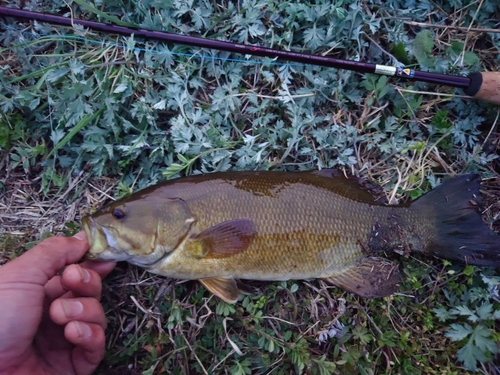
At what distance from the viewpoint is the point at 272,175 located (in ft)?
9.78

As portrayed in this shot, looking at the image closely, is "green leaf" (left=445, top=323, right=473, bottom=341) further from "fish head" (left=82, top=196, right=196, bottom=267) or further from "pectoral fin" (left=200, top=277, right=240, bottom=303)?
"fish head" (left=82, top=196, right=196, bottom=267)

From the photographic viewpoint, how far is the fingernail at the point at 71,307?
244cm

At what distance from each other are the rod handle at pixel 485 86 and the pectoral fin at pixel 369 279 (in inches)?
59.8

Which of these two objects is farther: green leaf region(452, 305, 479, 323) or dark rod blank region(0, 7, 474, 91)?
dark rod blank region(0, 7, 474, 91)

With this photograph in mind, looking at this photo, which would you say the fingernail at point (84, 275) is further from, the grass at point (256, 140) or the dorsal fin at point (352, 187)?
Answer: the dorsal fin at point (352, 187)

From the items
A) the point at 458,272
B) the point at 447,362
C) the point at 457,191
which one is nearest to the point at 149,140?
the point at 457,191

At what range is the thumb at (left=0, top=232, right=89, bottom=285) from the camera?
7.82ft

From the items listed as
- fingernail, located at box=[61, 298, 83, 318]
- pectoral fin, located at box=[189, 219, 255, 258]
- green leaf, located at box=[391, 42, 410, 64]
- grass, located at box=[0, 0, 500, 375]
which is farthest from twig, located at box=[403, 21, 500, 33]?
fingernail, located at box=[61, 298, 83, 318]

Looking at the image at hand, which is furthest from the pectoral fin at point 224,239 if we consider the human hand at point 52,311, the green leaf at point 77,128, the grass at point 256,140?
the green leaf at point 77,128

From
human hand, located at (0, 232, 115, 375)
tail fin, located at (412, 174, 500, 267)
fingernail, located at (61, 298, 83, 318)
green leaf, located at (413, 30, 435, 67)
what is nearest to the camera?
human hand, located at (0, 232, 115, 375)

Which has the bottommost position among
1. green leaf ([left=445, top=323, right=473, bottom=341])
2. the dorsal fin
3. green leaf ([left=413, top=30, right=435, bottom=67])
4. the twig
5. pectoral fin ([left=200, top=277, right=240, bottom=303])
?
green leaf ([left=445, top=323, right=473, bottom=341])

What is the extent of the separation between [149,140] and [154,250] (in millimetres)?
992

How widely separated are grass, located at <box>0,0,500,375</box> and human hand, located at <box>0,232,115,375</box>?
0.38 m

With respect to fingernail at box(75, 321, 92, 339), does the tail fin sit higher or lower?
higher
